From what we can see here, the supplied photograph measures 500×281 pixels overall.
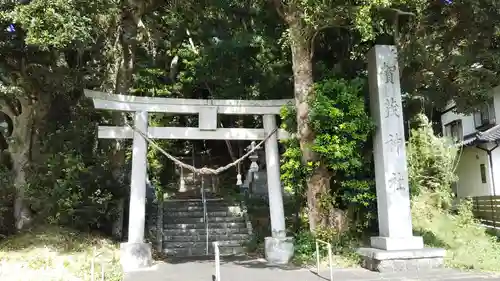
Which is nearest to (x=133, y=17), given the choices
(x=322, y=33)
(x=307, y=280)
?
(x=322, y=33)

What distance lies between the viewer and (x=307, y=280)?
31.3 feet

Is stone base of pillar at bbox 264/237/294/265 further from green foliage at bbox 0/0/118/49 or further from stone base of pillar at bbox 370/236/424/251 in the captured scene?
green foliage at bbox 0/0/118/49

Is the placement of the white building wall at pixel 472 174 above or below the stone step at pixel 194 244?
above

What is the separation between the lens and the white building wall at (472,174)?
20566mm

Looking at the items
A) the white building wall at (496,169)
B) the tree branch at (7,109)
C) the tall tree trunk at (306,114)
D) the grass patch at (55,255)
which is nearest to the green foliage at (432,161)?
the white building wall at (496,169)

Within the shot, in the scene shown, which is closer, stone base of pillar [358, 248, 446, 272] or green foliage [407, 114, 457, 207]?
stone base of pillar [358, 248, 446, 272]

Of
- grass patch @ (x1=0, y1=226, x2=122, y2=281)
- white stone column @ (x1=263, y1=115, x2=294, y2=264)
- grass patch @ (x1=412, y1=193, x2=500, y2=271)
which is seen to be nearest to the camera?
grass patch @ (x1=0, y1=226, x2=122, y2=281)

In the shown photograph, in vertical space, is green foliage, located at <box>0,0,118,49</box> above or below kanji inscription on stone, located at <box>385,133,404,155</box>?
above

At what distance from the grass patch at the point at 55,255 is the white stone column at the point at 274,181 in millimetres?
4515

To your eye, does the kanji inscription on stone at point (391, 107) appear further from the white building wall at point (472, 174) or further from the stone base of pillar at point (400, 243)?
the white building wall at point (472, 174)

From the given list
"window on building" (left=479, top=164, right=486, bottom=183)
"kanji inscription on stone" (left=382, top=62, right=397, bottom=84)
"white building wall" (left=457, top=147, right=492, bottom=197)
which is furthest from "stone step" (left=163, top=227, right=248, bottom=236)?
"window on building" (left=479, top=164, right=486, bottom=183)

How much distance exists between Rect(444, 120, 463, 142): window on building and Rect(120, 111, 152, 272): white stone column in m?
18.6

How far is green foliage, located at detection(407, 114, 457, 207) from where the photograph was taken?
16219mm

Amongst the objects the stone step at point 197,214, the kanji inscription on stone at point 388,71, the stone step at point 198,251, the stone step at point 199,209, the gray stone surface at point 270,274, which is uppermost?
the kanji inscription on stone at point 388,71
